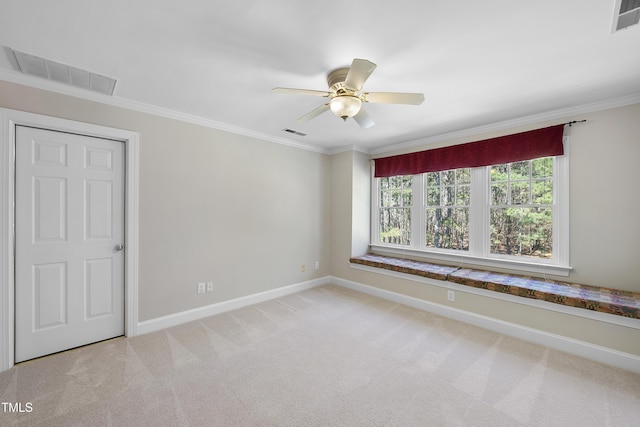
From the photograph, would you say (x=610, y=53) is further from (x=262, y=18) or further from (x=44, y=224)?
(x=44, y=224)

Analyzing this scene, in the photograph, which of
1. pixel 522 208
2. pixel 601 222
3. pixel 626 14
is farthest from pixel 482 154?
pixel 626 14

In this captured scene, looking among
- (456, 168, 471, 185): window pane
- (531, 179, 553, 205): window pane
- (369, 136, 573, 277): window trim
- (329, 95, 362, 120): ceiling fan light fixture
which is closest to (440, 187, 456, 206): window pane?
(456, 168, 471, 185): window pane

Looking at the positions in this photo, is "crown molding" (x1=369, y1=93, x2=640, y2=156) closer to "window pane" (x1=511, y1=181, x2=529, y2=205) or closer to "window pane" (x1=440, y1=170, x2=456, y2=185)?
"window pane" (x1=440, y1=170, x2=456, y2=185)

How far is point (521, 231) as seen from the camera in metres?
3.25

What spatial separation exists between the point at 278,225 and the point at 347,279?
1.56 metres

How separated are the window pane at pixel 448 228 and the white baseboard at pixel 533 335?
0.95 meters

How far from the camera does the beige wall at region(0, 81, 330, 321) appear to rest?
2807 millimetres

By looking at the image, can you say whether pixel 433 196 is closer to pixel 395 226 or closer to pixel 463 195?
pixel 463 195

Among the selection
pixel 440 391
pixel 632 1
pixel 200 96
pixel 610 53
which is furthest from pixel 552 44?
pixel 200 96

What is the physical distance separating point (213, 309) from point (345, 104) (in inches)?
114

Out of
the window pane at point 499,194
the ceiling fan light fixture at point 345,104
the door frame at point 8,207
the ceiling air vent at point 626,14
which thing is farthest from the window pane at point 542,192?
the door frame at point 8,207

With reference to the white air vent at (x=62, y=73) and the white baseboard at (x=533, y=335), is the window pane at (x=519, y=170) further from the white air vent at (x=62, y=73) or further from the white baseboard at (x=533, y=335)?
the white air vent at (x=62, y=73)

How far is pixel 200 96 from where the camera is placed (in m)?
2.60

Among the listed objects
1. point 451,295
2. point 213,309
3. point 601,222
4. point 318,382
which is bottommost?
point 318,382
